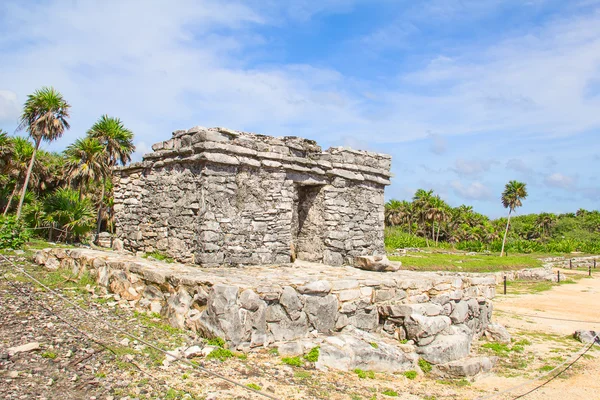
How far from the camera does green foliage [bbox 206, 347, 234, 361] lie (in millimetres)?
5809

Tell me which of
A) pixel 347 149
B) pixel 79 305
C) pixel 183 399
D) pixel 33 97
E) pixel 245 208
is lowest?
pixel 183 399

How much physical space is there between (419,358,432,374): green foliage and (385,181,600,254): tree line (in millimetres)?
27245

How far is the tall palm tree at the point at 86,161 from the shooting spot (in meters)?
18.7

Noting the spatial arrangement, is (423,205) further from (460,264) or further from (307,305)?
(307,305)

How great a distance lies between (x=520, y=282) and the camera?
2338 cm

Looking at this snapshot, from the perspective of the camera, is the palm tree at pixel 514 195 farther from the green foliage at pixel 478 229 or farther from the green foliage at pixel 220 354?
the green foliage at pixel 220 354

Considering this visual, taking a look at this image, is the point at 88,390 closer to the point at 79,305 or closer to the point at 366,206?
the point at 79,305

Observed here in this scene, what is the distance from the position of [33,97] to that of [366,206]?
1431cm

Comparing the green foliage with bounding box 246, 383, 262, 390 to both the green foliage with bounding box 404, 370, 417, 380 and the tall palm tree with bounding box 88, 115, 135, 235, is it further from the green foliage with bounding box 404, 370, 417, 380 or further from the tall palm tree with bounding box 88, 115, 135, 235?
the tall palm tree with bounding box 88, 115, 135, 235

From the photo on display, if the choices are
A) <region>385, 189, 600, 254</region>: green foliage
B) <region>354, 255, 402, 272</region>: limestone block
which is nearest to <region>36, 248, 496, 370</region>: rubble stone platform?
<region>354, 255, 402, 272</region>: limestone block

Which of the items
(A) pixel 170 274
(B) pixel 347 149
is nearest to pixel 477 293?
(B) pixel 347 149

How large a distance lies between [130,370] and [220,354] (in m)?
1.12

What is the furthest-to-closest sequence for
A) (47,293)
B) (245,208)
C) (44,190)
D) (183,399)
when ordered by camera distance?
(44,190) → (245,208) → (47,293) → (183,399)

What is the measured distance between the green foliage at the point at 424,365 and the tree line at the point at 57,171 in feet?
41.8
